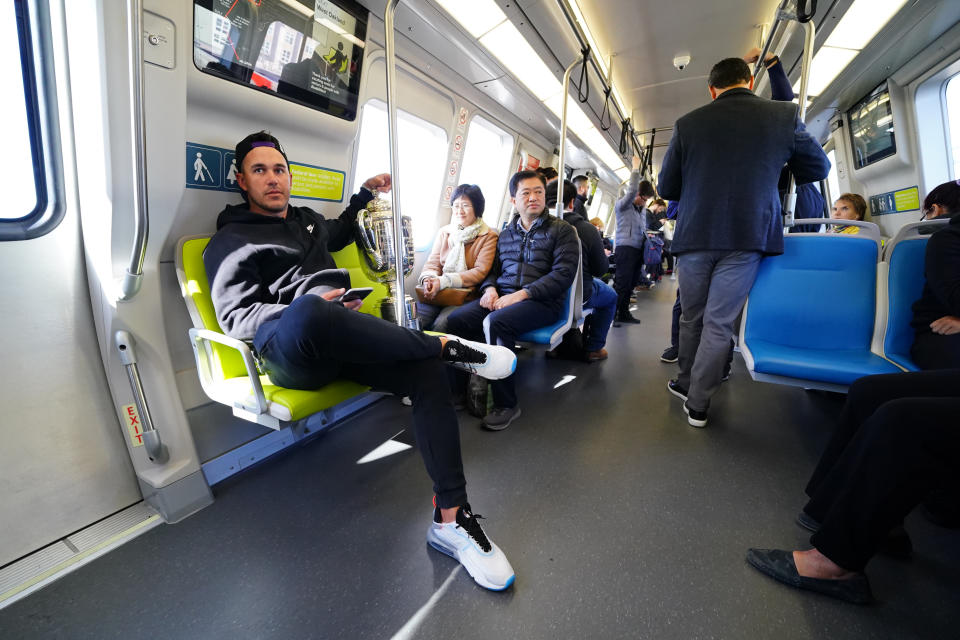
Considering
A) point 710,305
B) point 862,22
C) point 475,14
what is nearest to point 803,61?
point 710,305

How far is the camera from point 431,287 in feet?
9.75

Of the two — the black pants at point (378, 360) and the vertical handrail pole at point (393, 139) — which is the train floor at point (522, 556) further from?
the vertical handrail pole at point (393, 139)

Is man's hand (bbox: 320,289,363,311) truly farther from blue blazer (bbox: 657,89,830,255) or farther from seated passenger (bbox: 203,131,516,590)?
blue blazer (bbox: 657,89,830,255)

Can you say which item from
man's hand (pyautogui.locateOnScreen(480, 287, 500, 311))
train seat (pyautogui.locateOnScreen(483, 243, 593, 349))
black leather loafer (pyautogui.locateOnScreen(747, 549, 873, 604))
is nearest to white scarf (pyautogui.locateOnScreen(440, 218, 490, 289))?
man's hand (pyautogui.locateOnScreen(480, 287, 500, 311))

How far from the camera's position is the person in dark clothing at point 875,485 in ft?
3.48

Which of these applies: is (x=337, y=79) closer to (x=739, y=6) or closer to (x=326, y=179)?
(x=326, y=179)

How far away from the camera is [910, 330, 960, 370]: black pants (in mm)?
1665

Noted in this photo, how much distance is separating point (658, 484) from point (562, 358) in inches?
83.4

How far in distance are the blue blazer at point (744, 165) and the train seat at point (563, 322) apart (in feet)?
2.69

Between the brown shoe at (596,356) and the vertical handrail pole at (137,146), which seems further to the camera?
the brown shoe at (596,356)

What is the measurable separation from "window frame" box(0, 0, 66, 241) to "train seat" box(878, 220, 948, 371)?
12.8ft

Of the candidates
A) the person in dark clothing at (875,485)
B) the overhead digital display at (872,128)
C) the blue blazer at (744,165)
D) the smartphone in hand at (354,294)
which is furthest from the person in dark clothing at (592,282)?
the overhead digital display at (872,128)

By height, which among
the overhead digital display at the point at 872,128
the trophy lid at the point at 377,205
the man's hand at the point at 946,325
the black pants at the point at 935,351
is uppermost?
the overhead digital display at the point at 872,128

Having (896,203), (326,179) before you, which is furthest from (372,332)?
(896,203)
